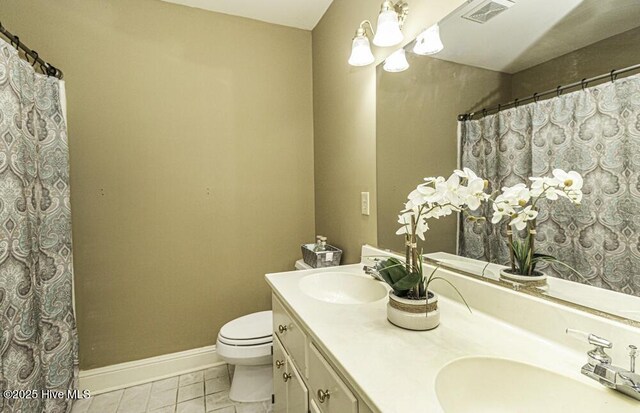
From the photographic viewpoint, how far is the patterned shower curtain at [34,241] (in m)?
1.18

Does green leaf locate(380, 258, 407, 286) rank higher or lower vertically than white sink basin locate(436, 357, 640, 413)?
higher

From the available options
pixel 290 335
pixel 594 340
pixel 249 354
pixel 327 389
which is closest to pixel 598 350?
pixel 594 340

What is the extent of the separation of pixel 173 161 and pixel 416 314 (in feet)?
5.73

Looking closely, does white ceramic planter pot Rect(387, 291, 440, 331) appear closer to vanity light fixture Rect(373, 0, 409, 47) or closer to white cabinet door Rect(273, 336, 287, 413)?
white cabinet door Rect(273, 336, 287, 413)

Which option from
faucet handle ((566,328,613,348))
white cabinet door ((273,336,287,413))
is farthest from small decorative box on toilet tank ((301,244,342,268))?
faucet handle ((566,328,613,348))

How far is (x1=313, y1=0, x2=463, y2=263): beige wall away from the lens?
1570 mm

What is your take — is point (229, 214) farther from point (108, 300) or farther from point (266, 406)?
point (266, 406)

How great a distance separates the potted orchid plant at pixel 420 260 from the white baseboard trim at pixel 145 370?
5.46 feet

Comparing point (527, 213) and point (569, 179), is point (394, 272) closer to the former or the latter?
point (527, 213)

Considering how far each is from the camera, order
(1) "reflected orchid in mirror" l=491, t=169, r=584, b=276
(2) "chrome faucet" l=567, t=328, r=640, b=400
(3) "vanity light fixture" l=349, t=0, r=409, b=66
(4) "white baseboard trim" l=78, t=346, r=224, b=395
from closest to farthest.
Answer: (2) "chrome faucet" l=567, t=328, r=640, b=400 → (1) "reflected orchid in mirror" l=491, t=169, r=584, b=276 → (3) "vanity light fixture" l=349, t=0, r=409, b=66 → (4) "white baseboard trim" l=78, t=346, r=224, b=395

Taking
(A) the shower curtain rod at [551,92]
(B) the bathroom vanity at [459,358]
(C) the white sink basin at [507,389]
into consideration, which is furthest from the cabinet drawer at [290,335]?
(A) the shower curtain rod at [551,92]

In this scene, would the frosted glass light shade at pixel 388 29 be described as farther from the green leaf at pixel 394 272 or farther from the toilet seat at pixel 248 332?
the toilet seat at pixel 248 332

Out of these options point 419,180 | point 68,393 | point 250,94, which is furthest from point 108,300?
point 419,180

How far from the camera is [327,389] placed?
32.2 inches
